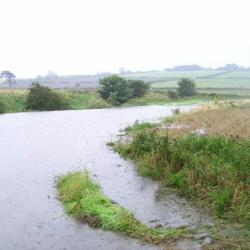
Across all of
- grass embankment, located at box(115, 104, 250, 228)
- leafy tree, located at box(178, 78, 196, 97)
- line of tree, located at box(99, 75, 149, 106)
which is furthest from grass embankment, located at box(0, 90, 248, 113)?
grass embankment, located at box(115, 104, 250, 228)

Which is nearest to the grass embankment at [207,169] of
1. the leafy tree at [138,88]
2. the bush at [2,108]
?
the bush at [2,108]

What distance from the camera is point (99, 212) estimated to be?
14922 mm

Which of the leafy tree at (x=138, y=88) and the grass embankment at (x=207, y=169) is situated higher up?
the grass embankment at (x=207, y=169)

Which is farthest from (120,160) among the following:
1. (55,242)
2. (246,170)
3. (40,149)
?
(55,242)

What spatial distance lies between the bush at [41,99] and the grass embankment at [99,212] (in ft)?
177

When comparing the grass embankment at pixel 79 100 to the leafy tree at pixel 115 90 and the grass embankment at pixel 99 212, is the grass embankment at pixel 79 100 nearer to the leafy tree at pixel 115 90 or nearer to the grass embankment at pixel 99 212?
the leafy tree at pixel 115 90

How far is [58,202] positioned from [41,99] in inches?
2217

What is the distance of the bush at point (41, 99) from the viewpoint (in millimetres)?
72188

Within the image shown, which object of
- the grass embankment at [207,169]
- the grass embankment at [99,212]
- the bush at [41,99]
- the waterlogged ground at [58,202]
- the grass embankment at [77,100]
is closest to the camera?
the grass embankment at [99,212]

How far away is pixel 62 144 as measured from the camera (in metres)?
33.2

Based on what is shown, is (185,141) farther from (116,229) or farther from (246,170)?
(116,229)

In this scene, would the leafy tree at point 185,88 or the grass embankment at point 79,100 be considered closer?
the grass embankment at point 79,100

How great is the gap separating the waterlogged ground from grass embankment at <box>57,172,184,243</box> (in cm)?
33

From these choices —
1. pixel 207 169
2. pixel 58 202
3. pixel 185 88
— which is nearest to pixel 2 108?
pixel 185 88
